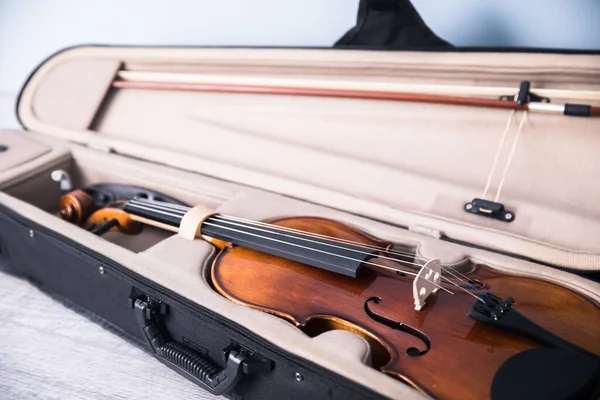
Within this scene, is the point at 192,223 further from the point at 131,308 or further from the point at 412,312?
the point at 412,312

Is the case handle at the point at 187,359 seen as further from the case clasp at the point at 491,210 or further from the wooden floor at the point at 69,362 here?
the case clasp at the point at 491,210

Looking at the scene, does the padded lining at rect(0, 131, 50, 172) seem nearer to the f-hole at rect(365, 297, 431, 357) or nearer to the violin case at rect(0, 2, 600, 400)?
the violin case at rect(0, 2, 600, 400)

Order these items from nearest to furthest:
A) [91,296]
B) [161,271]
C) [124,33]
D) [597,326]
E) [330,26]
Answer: [597,326], [161,271], [91,296], [330,26], [124,33]

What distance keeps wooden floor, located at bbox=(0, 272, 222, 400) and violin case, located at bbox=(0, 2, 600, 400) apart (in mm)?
51

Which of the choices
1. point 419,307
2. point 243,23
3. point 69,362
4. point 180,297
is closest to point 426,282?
point 419,307

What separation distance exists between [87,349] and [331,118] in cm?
82

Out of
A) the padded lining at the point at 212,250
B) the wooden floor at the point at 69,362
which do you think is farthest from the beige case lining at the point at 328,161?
the wooden floor at the point at 69,362

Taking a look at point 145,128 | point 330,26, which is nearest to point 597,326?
point 330,26

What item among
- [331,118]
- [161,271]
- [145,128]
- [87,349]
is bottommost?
[87,349]

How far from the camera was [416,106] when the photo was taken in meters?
1.23

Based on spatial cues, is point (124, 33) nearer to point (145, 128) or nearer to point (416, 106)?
point (145, 128)

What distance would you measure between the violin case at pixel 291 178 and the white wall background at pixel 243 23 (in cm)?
25

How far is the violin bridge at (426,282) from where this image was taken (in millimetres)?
814

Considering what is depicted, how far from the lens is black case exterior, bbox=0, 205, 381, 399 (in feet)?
2.56
